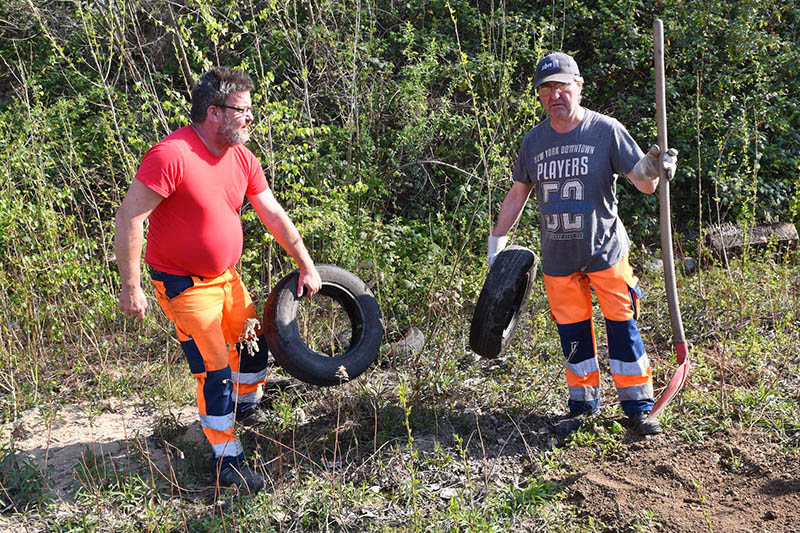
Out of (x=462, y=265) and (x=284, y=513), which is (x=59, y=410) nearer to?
(x=284, y=513)

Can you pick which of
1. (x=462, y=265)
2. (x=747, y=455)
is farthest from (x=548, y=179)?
(x=462, y=265)

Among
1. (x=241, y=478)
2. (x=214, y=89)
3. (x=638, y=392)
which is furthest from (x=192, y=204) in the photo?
(x=638, y=392)

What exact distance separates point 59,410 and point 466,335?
296 cm

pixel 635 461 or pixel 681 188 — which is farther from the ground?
pixel 681 188

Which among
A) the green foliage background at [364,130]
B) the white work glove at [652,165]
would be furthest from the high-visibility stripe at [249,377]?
the white work glove at [652,165]

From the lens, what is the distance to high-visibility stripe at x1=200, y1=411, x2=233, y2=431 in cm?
370

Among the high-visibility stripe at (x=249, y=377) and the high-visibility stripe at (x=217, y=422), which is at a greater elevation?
the high-visibility stripe at (x=249, y=377)

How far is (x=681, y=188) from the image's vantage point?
796cm

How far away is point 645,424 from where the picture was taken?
404cm

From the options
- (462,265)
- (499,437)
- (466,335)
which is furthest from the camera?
(462,265)

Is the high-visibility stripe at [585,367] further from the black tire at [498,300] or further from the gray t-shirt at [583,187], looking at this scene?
the gray t-shirt at [583,187]

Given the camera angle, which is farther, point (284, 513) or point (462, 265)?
point (462, 265)

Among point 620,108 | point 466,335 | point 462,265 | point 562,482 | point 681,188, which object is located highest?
point 620,108

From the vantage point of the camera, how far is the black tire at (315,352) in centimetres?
393
